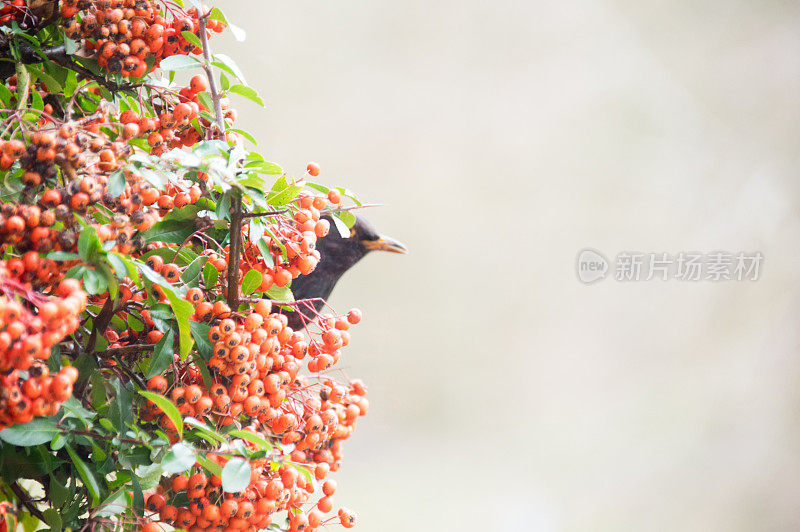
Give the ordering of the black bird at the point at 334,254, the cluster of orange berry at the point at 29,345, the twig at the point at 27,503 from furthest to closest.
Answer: the black bird at the point at 334,254
the twig at the point at 27,503
the cluster of orange berry at the point at 29,345

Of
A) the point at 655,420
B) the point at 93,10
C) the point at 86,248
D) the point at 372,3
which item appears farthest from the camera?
the point at 655,420

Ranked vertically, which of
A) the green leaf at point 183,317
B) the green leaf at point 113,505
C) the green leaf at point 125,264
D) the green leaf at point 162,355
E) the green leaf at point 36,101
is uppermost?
the green leaf at point 36,101

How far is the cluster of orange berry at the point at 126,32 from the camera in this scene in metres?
0.47

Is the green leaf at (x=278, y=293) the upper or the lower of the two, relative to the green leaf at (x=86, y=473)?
upper

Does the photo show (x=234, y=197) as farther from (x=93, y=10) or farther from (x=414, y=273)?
(x=414, y=273)

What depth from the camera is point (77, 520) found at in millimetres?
443

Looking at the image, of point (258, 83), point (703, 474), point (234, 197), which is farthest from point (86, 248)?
point (703, 474)

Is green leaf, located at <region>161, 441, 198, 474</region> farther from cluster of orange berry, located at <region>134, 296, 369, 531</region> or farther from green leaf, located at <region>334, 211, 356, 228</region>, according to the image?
green leaf, located at <region>334, 211, 356, 228</region>

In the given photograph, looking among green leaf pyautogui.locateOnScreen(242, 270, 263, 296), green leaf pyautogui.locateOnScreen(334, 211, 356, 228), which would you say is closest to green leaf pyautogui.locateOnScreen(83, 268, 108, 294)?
green leaf pyautogui.locateOnScreen(242, 270, 263, 296)

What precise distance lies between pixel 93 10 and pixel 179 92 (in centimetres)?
8

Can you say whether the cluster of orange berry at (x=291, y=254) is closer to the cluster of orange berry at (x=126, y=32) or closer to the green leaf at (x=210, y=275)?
the green leaf at (x=210, y=275)

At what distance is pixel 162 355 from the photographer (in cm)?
43

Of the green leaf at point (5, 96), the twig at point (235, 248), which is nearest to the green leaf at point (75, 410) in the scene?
the twig at point (235, 248)

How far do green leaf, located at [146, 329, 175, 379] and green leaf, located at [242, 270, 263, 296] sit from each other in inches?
2.2
